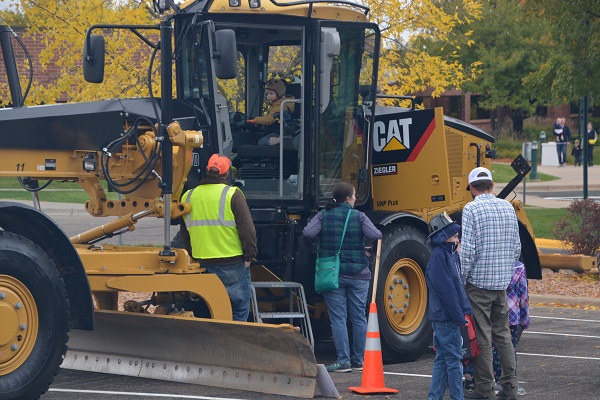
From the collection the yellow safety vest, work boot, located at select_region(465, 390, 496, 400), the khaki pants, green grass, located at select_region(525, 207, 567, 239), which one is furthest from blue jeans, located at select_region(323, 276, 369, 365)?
green grass, located at select_region(525, 207, 567, 239)

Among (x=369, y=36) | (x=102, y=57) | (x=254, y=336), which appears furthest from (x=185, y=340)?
(x=369, y=36)

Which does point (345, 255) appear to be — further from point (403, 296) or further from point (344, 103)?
point (344, 103)

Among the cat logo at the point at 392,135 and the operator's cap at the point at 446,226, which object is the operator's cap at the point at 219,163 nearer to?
the operator's cap at the point at 446,226

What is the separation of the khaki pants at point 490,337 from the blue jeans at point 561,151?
33091mm

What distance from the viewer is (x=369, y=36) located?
37.9ft

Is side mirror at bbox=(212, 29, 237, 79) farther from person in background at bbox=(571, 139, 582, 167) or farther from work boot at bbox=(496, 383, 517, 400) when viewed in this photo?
person in background at bbox=(571, 139, 582, 167)

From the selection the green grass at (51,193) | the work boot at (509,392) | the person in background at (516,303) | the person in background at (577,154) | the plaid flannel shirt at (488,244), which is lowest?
the work boot at (509,392)

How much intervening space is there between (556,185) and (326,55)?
24.5m

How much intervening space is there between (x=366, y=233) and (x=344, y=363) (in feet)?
3.87

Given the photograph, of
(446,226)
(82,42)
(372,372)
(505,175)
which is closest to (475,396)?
(372,372)

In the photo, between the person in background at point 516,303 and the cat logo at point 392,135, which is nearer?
the person in background at point 516,303

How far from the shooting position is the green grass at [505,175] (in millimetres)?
34381

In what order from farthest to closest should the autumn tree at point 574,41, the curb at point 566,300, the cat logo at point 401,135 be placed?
the autumn tree at point 574,41 < the curb at point 566,300 < the cat logo at point 401,135

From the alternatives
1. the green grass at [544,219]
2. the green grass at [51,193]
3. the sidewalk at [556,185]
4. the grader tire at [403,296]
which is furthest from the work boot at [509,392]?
the sidewalk at [556,185]
